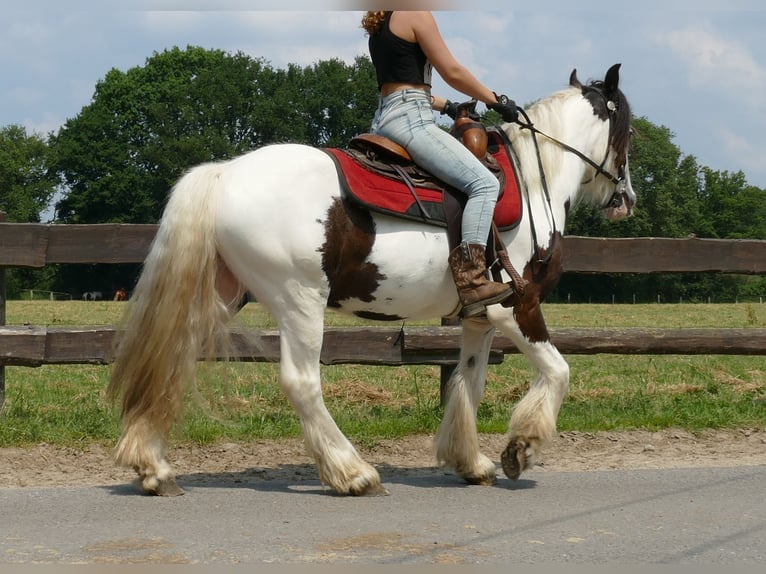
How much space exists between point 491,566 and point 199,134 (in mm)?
55261

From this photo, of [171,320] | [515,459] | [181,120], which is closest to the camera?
[171,320]

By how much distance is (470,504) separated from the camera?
217 inches

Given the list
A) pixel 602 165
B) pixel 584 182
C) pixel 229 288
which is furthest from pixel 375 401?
pixel 229 288

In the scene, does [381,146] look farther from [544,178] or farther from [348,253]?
[544,178]

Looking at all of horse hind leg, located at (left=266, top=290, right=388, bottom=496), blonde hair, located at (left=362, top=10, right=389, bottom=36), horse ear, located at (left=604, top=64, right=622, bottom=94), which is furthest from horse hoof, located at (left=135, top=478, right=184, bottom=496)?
horse ear, located at (left=604, top=64, right=622, bottom=94)

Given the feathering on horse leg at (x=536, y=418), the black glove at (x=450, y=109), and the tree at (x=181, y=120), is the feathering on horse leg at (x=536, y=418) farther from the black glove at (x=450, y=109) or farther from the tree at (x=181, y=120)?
the tree at (x=181, y=120)

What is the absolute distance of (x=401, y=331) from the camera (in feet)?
27.6

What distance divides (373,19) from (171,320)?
2.06 metres

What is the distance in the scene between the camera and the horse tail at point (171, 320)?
5613 millimetres

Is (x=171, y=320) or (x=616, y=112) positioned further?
(x=616, y=112)

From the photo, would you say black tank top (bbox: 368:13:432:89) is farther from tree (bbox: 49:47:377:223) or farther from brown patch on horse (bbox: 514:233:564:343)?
tree (bbox: 49:47:377:223)

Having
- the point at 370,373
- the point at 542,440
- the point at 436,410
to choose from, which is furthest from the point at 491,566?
the point at 370,373

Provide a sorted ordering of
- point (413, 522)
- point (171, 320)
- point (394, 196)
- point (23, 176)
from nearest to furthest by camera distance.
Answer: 1. point (413, 522)
2. point (171, 320)
3. point (394, 196)
4. point (23, 176)

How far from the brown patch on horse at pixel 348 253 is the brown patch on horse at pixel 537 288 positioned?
3.15 feet
